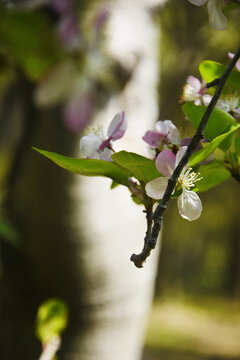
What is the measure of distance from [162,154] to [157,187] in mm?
20

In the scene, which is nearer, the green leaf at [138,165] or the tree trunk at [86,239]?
Result: the green leaf at [138,165]

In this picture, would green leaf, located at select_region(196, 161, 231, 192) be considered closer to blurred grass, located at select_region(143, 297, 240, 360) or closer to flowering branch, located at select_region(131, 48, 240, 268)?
flowering branch, located at select_region(131, 48, 240, 268)

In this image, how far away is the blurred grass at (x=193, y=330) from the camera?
6.66m

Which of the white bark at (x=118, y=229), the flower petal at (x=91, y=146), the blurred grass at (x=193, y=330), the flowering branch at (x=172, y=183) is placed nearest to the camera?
the flowering branch at (x=172, y=183)

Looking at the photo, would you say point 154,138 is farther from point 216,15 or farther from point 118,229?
point 118,229

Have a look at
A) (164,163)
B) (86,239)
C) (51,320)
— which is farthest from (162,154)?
(86,239)

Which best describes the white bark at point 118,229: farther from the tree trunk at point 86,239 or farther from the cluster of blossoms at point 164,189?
the cluster of blossoms at point 164,189

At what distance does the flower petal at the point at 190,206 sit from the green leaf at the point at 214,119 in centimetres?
4

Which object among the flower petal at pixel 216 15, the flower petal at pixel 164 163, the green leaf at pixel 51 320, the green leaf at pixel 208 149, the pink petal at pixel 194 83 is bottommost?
the green leaf at pixel 51 320

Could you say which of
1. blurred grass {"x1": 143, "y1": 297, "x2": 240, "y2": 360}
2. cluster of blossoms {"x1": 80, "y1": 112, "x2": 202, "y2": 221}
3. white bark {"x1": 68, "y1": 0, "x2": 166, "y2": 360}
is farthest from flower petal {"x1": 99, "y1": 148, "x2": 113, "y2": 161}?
blurred grass {"x1": 143, "y1": 297, "x2": 240, "y2": 360}

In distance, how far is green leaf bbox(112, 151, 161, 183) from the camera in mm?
264

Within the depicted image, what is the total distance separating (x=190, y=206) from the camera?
0.28m

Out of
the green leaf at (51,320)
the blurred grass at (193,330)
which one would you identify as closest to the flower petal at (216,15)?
the green leaf at (51,320)

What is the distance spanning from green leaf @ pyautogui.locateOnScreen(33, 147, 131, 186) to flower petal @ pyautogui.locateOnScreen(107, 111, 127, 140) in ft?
0.14
